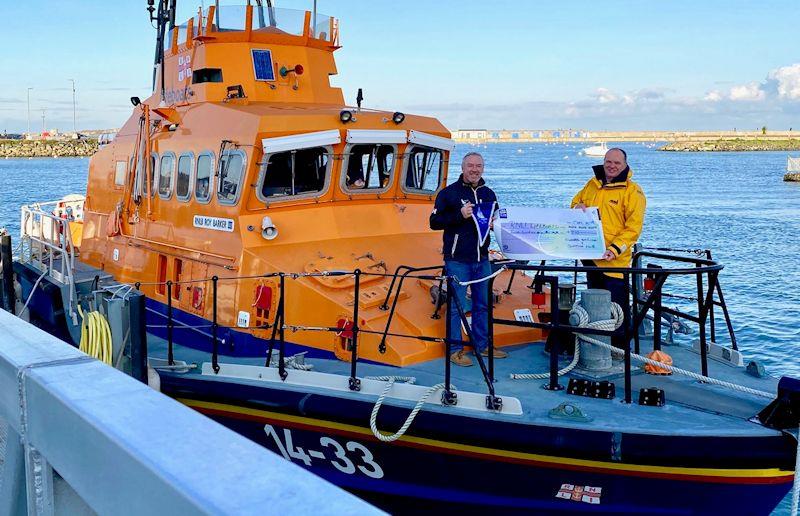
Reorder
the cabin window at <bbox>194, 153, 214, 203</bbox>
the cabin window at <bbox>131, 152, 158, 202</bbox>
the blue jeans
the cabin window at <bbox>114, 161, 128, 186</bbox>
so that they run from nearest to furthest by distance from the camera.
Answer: the blue jeans, the cabin window at <bbox>194, 153, 214, 203</bbox>, the cabin window at <bbox>131, 152, 158, 202</bbox>, the cabin window at <bbox>114, 161, 128, 186</bbox>

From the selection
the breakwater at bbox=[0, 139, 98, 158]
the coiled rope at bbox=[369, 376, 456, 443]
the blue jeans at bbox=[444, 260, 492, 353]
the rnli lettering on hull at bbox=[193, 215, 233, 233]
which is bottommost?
the breakwater at bbox=[0, 139, 98, 158]

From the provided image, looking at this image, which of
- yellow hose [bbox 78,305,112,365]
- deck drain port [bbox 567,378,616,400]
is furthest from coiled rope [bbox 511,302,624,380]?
yellow hose [bbox 78,305,112,365]

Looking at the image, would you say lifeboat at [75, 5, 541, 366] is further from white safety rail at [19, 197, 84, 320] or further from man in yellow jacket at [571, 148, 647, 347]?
man in yellow jacket at [571, 148, 647, 347]

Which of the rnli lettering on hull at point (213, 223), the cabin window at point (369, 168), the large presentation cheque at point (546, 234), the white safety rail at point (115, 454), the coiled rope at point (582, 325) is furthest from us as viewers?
the cabin window at point (369, 168)

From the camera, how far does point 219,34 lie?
25.3 ft

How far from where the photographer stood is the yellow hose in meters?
6.25

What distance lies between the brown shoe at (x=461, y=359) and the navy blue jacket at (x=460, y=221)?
715 mm

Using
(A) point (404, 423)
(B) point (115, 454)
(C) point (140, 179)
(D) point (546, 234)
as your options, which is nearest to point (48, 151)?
(C) point (140, 179)

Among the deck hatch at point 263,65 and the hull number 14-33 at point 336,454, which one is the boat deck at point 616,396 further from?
the deck hatch at point 263,65

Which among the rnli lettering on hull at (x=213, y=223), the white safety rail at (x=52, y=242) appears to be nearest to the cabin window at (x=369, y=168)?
the rnli lettering on hull at (x=213, y=223)

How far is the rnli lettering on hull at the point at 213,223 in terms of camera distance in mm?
6629

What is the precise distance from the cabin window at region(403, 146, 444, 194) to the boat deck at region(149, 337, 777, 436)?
2.21 metres

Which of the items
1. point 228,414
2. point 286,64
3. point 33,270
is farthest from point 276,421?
point 33,270

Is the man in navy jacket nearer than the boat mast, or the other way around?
the man in navy jacket
